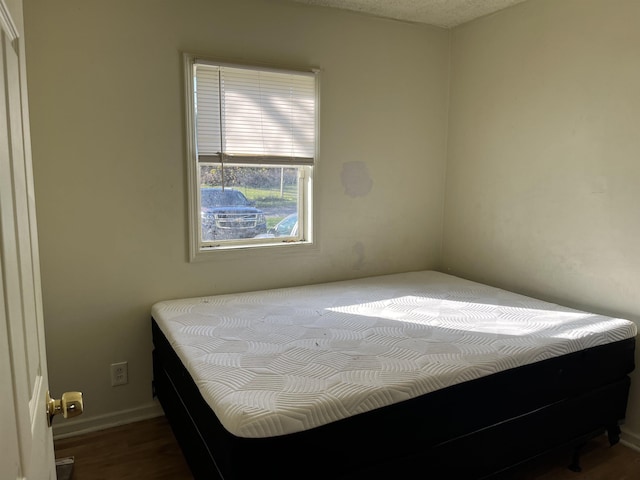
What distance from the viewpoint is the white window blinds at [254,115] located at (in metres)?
2.54

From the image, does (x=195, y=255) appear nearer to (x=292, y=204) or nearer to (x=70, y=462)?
(x=292, y=204)

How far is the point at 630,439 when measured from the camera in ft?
7.77

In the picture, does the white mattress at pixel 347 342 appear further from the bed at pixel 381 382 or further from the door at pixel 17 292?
the door at pixel 17 292

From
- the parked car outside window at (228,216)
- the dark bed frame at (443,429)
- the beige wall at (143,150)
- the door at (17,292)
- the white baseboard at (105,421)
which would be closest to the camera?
the door at (17,292)

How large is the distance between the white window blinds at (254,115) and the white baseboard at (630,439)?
7.33 ft

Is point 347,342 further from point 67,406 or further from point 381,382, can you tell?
point 67,406

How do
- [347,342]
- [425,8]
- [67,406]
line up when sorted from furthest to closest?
1. [425,8]
2. [347,342]
3. [67,406]

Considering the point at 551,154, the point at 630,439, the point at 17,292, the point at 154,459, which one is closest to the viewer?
the point at 17,292

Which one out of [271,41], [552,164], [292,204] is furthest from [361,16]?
[552,164]

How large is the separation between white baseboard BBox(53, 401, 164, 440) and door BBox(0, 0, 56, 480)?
5.47 feet

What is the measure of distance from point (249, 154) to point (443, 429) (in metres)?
1.74

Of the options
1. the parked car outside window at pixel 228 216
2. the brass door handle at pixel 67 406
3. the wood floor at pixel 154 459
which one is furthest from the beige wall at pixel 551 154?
the brass door handle at pixel 67 406

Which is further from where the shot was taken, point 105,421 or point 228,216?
point 228,216

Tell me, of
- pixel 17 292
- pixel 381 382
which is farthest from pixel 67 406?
pixel 381 382
